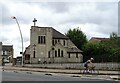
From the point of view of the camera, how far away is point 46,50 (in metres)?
93.6

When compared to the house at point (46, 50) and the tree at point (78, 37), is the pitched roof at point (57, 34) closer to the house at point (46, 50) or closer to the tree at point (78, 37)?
the house at point (46, 50)

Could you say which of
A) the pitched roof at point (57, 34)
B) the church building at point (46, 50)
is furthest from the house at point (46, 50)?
Result: the pitched roof at point (57, 34)

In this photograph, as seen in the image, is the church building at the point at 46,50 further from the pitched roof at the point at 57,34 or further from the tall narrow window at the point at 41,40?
the pitched roof at the point at 57,34

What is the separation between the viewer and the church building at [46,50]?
301ft

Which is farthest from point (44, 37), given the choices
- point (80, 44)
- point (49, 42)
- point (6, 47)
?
point (6, 47)

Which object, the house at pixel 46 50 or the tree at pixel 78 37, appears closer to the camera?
the house at pixel 46 50

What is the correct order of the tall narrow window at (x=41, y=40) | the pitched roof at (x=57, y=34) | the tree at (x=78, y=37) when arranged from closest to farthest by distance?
the tall narrow window at (x=41, y=40), the pitched roof at (x=57, y=34), the tree at (x=78, y=37)

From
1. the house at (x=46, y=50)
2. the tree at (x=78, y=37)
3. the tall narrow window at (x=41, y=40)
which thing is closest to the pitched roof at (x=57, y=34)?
the house at (x=46, y=50)

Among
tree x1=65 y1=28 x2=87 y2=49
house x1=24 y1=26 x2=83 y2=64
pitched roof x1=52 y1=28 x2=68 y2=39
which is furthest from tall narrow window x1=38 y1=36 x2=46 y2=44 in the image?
tree x1=65 y1=28 x2=87 y2=49

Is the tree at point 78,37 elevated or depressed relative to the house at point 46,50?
elevated

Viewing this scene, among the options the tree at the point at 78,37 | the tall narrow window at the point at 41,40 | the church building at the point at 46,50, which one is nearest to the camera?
the church building at the point at 46,50

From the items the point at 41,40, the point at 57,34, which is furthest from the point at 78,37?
the point at 41,40

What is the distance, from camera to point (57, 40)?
99688mm

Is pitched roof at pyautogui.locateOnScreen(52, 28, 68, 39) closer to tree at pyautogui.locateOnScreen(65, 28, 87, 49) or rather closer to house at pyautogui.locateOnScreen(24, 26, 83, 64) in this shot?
house at pyautogui.locateOnScreen(24, 26, 83, 64)
